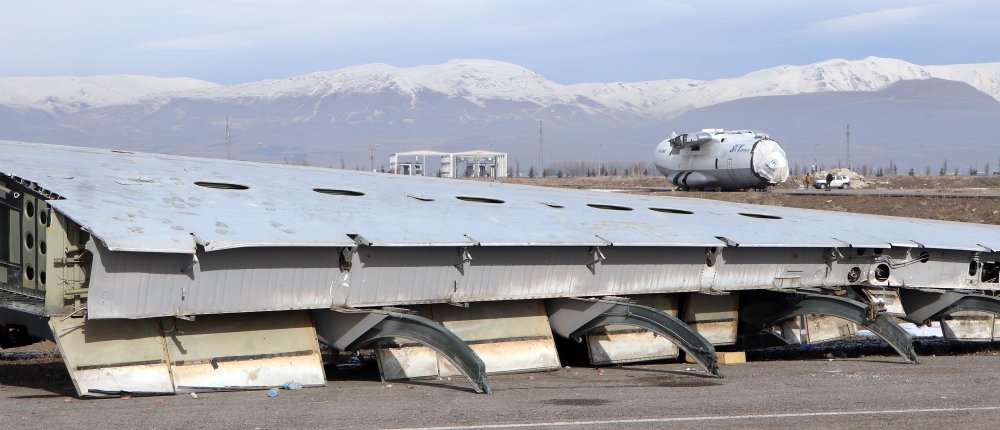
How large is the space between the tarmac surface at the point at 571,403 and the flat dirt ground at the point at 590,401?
0.01 metres

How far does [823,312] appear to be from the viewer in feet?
61.5

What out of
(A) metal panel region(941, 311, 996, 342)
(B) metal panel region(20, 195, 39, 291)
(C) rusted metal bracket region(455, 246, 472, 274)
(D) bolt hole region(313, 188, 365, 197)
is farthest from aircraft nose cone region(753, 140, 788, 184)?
(B) metal panel region(20, 195, 39, 291)

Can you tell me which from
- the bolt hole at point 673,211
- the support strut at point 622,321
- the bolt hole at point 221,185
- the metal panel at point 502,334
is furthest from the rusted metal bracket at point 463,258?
the bolt hole at point 673,211

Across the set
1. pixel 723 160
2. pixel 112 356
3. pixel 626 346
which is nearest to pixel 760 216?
pixel 626 346

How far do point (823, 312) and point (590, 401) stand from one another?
644 cm

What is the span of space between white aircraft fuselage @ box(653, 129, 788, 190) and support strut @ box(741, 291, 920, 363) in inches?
1852

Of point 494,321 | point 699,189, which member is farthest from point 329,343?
point 699,189

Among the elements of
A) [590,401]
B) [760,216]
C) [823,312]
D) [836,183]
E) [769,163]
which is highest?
[760,216]

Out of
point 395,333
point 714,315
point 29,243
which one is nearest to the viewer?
point 395,333

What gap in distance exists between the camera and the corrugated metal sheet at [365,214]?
14.3m

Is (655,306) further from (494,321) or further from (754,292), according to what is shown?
(494,321)

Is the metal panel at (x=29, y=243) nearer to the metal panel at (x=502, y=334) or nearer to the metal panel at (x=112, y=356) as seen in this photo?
the metal panel at (x=112, y=356)

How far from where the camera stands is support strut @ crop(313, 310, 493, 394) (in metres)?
14.5

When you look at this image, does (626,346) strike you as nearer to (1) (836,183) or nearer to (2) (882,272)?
(2) (882,272)
